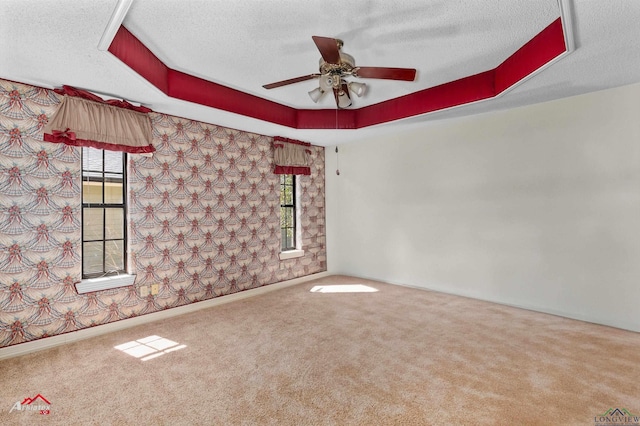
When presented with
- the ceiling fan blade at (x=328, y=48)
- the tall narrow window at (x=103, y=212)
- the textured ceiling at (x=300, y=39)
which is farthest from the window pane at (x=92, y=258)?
the ceiling fan blade at (x=328, y=48)

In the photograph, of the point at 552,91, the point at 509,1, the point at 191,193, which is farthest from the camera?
the point at 191,193

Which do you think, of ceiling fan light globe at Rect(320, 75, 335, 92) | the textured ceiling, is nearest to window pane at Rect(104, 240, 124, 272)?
the textured ceiling

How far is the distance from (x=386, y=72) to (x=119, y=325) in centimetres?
372

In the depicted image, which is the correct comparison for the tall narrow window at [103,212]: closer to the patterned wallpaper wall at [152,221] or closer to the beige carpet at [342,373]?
the patterned wallpaper wall at [152,221]

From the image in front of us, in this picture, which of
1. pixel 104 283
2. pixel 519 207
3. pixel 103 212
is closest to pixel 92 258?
pixel 104 283

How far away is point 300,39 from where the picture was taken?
254 centimetres

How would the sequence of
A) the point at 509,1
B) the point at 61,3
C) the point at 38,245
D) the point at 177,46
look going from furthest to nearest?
the point at 38,245 < the point at 177,46 < the point at 509,1 < the point at 61,3

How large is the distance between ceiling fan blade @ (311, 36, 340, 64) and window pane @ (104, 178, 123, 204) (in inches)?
110

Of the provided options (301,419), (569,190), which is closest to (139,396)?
(301,419)

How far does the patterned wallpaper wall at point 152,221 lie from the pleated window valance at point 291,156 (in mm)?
132

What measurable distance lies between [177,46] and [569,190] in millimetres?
4356

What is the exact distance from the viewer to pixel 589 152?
334cm

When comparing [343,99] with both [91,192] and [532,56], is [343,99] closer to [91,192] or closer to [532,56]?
[532,56]

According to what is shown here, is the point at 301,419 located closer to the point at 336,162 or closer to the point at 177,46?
the point at 177,46
